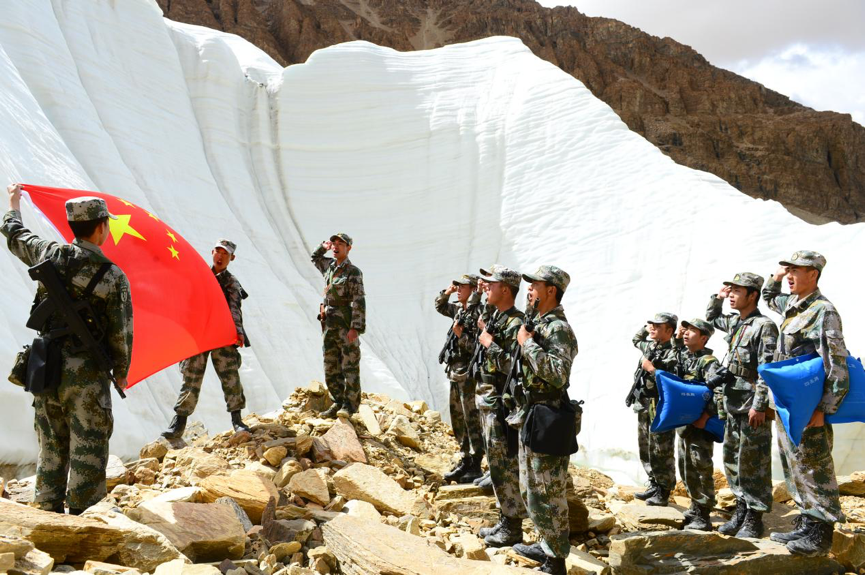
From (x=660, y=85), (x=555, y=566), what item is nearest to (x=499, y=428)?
(x=555, y=566)

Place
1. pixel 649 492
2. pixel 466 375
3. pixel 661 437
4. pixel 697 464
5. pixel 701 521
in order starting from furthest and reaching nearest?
pixel 649 492, pixel 661 437, pixel 466 375, pixel 697 464, pixel 701 521

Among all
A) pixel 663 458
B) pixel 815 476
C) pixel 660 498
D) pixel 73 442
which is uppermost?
pixel 73 442

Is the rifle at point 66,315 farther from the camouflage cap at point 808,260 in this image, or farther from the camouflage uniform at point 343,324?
the camouflage cap at point 808,260

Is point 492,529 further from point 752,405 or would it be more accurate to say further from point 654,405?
point 654,405

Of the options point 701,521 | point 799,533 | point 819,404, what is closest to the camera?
point 819,404

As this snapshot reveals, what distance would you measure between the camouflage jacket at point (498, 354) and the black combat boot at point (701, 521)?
2.18 metres

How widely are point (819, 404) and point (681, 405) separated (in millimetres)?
1476

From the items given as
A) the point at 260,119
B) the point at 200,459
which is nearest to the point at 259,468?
the point at 200,459

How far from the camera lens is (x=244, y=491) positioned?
178 inches

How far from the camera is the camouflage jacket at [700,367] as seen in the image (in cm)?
559

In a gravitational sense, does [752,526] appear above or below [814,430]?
below

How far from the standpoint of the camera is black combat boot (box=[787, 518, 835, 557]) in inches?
162

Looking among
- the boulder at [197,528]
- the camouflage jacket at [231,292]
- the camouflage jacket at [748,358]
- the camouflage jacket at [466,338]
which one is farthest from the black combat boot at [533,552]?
the camouflage jacket at [231,292]

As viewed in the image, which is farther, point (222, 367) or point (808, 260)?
point (222, 367)
